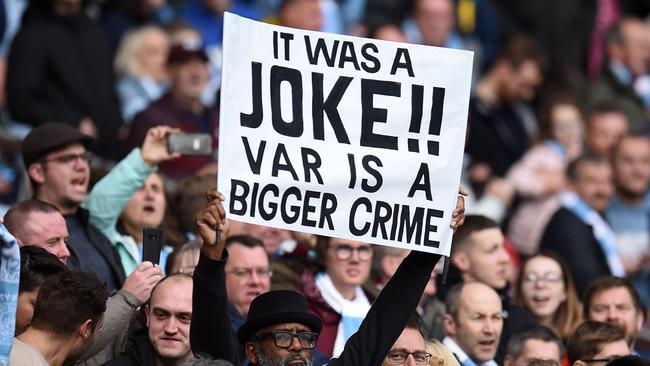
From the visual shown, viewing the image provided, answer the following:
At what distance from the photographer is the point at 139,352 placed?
9.45m

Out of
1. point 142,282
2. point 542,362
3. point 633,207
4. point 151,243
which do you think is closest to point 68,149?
point 151,243

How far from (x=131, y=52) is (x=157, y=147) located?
15.3ft

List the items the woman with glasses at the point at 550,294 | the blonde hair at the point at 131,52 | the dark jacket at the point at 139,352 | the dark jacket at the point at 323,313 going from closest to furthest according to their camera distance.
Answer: the dark jacket at the point at 139,352 < the dark jacket at the point at 323,313 < the woman with glasses at the point at 550,294 < the blonde hair at the point at 131,52

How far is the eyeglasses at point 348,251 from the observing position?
458 inches

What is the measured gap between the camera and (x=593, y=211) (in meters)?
15.1

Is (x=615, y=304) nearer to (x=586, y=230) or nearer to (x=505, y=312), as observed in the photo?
(x=505, y=312)

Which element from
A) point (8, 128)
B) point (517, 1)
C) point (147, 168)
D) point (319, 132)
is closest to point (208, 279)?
point (319, 132)

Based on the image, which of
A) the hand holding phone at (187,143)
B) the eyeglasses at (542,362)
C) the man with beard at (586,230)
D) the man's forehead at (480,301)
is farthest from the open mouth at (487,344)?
the man with beard at (586,230)

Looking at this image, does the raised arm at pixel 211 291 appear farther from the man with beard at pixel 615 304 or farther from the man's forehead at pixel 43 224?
the man with beard at pixel 615 304

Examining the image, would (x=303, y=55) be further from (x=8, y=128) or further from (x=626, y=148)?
(x=626, y=148)

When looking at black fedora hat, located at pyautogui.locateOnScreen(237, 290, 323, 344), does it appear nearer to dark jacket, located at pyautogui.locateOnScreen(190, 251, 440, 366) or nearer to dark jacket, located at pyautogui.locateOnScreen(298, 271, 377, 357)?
dark jacket, located at pyautogui.locateOnScreen(190, 251, 440, 366)

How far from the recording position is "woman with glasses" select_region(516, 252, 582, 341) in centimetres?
1262

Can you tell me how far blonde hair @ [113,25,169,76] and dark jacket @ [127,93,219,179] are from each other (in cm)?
108

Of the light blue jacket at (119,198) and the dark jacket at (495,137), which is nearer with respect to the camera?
the light blue jacket at (119,198)
